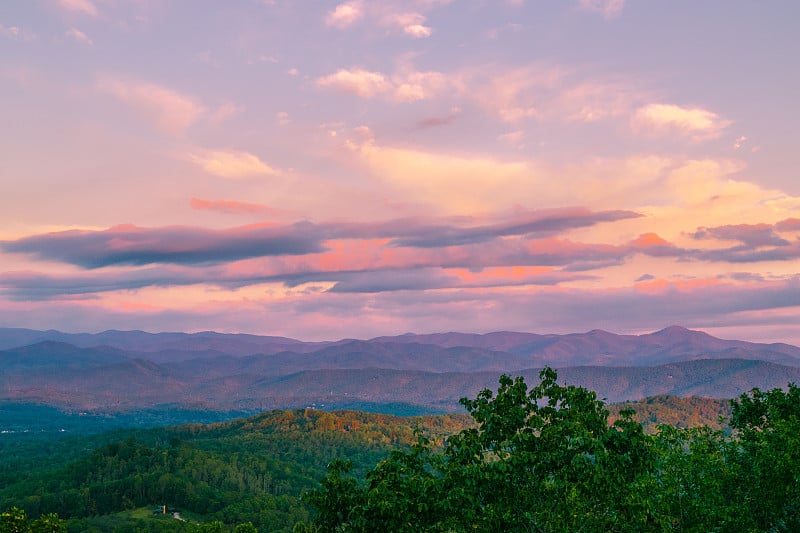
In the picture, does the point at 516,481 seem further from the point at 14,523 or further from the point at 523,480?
the point at 14,523

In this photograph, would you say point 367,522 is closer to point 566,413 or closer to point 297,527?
point 297,527

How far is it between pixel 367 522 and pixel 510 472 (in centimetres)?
555

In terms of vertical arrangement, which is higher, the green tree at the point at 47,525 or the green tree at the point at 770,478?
the green tree at the point at 770,478

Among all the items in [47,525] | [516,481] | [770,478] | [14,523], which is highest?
[516,481]

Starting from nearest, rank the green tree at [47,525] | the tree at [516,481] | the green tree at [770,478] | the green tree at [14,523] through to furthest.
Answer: the tree at [516,481], the green tree at [770,478], the green tree at [14,523], the green tree at [47,525]

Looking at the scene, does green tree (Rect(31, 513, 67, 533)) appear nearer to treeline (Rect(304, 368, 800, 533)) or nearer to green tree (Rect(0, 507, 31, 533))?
green tree (Rect(0, 507, 31, 533))

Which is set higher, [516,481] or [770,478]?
[516,481]

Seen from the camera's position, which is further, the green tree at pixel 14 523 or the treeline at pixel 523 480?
the green tree at pixel 14 523

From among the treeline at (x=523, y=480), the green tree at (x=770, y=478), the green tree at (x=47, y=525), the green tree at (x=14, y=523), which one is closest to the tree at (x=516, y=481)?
the treeline at (x=523, y=480)

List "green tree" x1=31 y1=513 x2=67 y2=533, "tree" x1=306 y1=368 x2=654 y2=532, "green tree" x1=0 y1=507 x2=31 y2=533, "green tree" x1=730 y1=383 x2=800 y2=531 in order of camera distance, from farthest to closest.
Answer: "green tree" x1=31 y1=513 x2=67 y2=533 < "green tree" x1=0 y1=507 x2=31 y2=533 < "green tree" x1=730 y1=383 x2=800 y2=531 < "tree" x1=306 y1=368 x2=654 y2=532

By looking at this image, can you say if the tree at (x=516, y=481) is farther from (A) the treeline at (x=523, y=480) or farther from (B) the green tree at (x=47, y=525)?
(B) the green tree at (x=47, y=525)

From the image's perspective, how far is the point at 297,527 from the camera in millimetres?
25797

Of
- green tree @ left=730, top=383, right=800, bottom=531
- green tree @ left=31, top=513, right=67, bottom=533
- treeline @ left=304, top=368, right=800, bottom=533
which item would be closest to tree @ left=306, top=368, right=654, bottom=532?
treeline @ left=304, top=368, right=800, bottom=533

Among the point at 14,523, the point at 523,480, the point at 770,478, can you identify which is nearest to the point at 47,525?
the point at 14,523
